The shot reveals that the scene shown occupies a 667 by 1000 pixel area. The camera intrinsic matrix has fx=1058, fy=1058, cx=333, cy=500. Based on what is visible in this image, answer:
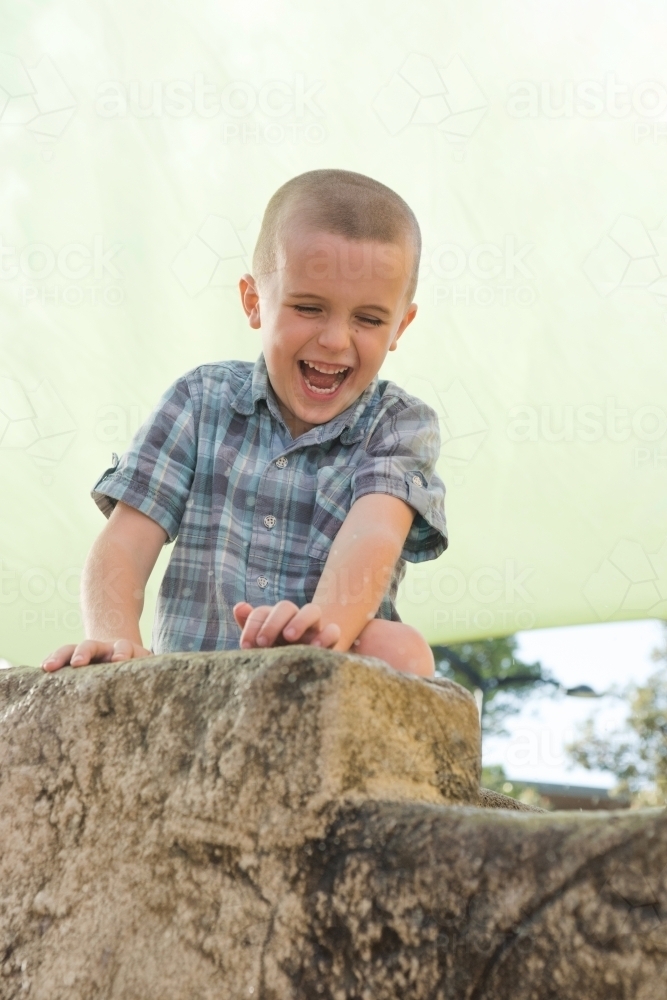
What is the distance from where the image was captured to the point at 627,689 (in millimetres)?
7855

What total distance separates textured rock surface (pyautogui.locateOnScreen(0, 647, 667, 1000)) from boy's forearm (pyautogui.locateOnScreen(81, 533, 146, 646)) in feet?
0.87

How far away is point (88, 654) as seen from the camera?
37.4 inches

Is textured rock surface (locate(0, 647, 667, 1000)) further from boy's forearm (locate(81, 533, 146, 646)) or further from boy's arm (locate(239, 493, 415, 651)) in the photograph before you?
boy's forearm (locate(81, 533, 146, 646))

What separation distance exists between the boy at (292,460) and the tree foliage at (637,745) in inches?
263

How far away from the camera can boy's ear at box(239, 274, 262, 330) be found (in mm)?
1422

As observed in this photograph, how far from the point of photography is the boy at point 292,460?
125 cm

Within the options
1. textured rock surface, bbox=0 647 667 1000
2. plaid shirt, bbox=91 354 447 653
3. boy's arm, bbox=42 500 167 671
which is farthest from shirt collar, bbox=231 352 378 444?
textured rock surface, bbox=0 647 667 1000

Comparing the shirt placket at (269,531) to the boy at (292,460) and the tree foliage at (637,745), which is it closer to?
the boy at (292,460)

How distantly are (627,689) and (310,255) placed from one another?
7138 mm

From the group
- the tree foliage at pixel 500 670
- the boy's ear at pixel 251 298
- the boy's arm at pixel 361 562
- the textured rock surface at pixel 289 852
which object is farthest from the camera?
the tree foliage at pixel 500 670

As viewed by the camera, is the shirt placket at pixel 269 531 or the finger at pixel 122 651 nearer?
the finger at pixel 122 651

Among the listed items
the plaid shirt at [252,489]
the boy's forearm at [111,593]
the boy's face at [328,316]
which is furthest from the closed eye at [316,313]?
Answer: the boy's forearm at [111,593]

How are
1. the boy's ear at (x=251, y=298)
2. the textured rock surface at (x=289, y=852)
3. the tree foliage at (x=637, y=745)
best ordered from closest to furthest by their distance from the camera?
1. the textured rock surface at (x=289, y=852)
2. the boy's ear at (x=251, y=298)
3. the tree foliage at (x=637, y=745)

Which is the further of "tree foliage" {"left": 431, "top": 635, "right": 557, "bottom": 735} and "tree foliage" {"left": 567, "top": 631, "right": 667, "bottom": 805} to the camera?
"tree foliage" {"left": 431, "top": 635, "right": 557, "bottom": 735}
